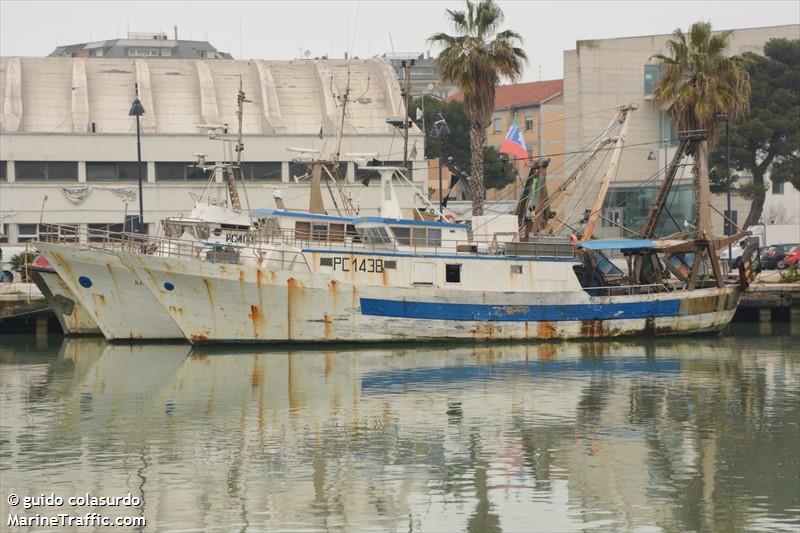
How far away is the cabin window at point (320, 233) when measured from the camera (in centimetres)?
4109

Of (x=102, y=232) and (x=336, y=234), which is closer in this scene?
(x=336, y=234)

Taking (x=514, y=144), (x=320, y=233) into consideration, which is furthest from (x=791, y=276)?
(x=320, y=233)

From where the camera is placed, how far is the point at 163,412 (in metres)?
30.2

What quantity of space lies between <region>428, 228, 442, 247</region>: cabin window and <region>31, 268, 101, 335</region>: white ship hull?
1093cm

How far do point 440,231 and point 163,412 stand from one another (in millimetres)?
13658

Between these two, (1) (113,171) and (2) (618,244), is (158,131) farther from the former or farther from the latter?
(2) (618,244)

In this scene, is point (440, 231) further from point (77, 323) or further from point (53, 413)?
point (53, 413)

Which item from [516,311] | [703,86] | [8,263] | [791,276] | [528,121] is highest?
[528,121]

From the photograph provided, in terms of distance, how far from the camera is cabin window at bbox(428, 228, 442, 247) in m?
41.4

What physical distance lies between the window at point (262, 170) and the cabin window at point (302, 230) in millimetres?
25366

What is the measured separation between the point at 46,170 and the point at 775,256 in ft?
111

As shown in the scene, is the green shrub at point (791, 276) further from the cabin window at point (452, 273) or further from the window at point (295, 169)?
the window at point (295, 169)

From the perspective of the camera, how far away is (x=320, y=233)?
41.1 meters

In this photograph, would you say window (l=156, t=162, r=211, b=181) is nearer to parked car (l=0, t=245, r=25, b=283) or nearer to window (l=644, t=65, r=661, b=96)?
parked car (l=0, t=245, r=25, b=283)
